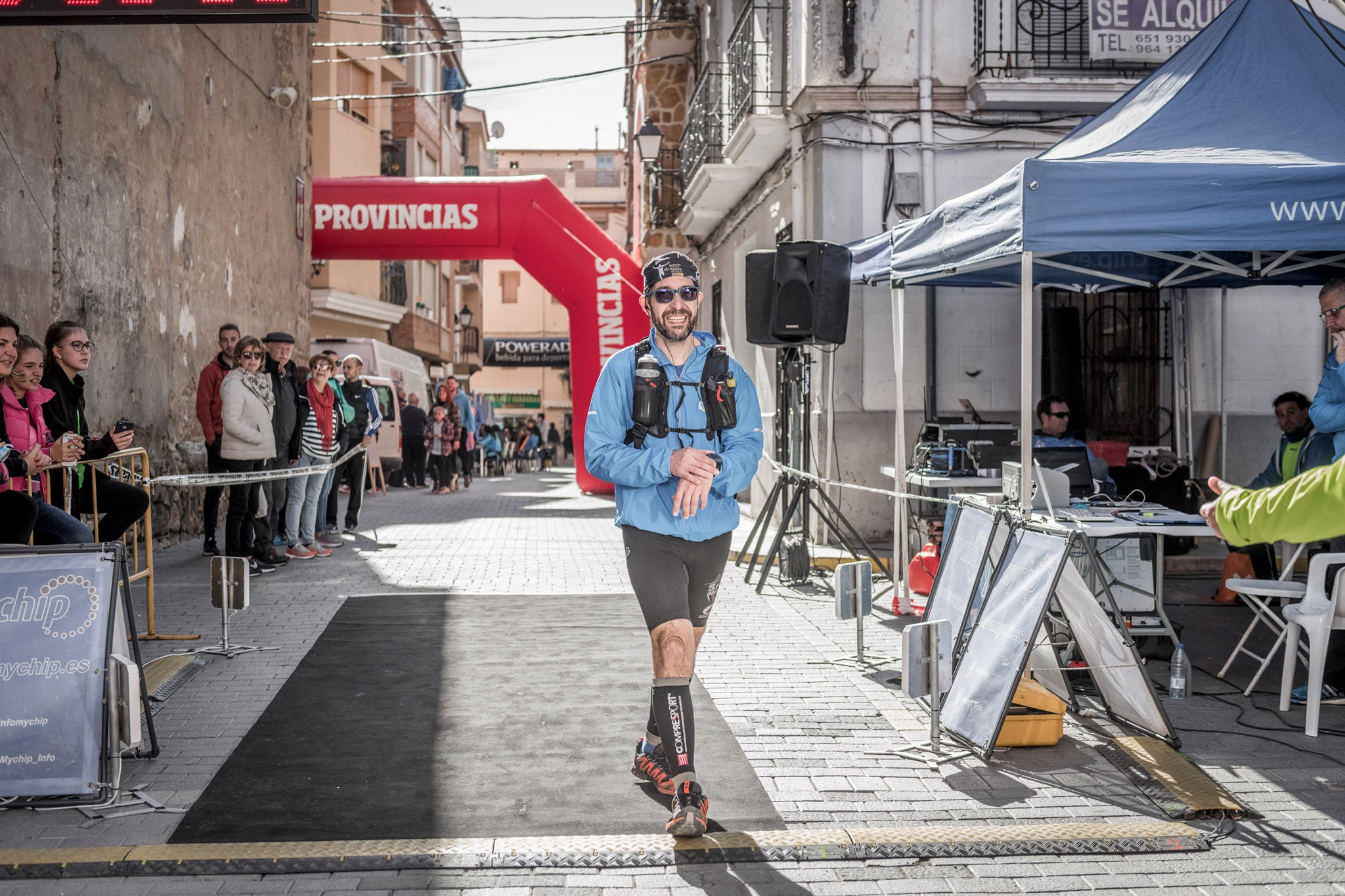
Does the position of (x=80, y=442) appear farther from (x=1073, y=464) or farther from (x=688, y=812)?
(x=1073, y=464)

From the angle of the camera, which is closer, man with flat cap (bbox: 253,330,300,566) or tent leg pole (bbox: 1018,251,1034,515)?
tent leg pole (bbox: 1018,251,1034,515)

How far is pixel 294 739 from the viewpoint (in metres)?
5.43

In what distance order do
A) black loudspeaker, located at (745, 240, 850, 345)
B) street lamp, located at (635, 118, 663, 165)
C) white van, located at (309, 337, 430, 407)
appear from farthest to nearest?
1. white van, located at (309, 337, 430, 407)
2. street lamp, located at (635, 118, 663, 165)
3. black loudspeaker, located at (745, 240, 850, 345)

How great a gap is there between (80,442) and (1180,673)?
5.71m

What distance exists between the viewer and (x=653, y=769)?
4.72 meters

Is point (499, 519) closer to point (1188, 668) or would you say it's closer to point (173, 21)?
point (173, 21)

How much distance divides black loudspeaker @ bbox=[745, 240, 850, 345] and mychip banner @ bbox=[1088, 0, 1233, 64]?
4.72 m

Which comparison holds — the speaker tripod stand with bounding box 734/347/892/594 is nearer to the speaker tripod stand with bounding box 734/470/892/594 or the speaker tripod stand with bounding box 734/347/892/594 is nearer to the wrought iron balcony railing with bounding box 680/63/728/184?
the speaker tripod stand with bounding box 734/470/892/594

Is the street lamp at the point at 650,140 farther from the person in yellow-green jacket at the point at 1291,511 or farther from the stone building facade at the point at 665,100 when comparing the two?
the person in yellow-green jacket at the point at 1291,511

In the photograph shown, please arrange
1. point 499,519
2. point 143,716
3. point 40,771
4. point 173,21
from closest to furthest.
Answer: point 40,771, point 143,716, point 173,21, point 499,519

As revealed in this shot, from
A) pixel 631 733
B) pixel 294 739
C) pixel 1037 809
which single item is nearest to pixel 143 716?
pixel 294 739

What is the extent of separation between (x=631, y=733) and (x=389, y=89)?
102ft

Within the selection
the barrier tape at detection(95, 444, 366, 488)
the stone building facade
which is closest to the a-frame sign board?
the barrier tape at detection(95, 444, 366, 488)

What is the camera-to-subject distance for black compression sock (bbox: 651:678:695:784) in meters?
4.25
